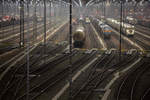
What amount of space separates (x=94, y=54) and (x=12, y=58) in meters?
8.62

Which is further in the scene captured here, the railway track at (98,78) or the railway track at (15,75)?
the railway track at (15,75)

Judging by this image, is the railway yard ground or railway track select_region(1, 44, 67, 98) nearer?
the railway yard ground

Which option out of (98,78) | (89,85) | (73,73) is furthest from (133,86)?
(73,73)

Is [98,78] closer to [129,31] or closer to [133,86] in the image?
[133,86]

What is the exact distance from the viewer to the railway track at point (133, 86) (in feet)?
45.6

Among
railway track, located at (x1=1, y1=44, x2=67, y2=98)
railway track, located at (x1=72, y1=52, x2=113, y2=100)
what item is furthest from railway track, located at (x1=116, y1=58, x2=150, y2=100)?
railway track, located at (x1=1, y1=44, x2=67, y2=98)

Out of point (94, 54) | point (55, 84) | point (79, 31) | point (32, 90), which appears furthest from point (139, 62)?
point (32, 90)

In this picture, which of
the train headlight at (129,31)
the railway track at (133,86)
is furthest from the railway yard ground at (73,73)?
the train headlight at (129,31)

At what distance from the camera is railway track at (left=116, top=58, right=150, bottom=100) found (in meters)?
13.9

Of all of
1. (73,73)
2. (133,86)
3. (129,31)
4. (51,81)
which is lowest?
(133,86)

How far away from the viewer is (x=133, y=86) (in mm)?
15688

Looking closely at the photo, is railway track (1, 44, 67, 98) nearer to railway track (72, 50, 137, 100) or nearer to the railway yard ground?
the railway yard ground

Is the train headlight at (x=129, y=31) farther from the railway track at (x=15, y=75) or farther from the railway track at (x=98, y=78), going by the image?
the railway track at (x=15, y=75)

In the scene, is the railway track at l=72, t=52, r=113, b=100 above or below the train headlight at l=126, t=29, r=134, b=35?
below
